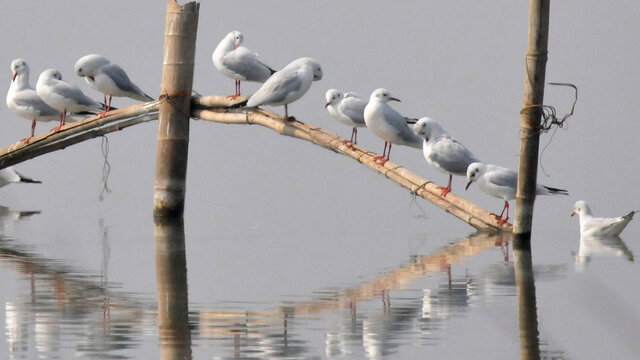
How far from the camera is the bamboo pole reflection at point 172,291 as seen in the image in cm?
818

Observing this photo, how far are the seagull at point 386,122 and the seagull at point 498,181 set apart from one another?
1183 mm

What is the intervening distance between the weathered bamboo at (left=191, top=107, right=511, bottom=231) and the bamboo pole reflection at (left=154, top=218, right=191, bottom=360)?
1.52 m

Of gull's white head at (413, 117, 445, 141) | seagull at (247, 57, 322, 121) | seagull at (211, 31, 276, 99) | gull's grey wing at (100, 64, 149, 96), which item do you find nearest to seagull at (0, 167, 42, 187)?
gull's grey wing at (100, 64, 149, 96)

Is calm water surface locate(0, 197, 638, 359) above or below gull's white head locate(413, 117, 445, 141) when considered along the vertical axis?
below

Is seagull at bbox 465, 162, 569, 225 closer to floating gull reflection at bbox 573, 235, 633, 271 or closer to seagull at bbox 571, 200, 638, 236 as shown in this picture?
seagull at bbox 571, 200, 638, 236

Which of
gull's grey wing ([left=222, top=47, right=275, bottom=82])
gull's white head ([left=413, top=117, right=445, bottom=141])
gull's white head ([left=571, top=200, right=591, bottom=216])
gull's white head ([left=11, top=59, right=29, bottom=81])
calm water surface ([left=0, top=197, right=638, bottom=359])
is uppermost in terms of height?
gull's white head ([left=11, top=59, right=29, bottom=81])

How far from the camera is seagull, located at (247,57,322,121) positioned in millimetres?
14891

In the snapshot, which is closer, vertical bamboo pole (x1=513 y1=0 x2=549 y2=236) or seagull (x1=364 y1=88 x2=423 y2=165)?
vertical bamboo pole (x1=513 y1=0 x2=549 y2=236)

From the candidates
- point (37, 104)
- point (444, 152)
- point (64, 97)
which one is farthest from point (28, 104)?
point (444, 152)

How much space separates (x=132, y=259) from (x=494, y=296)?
12.9 feet

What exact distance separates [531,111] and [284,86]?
335 centimetres

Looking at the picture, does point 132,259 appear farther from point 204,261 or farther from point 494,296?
point 494,296

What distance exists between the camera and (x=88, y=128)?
53.6ft

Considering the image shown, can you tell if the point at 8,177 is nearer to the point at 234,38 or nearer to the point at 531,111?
the point at 234,38
